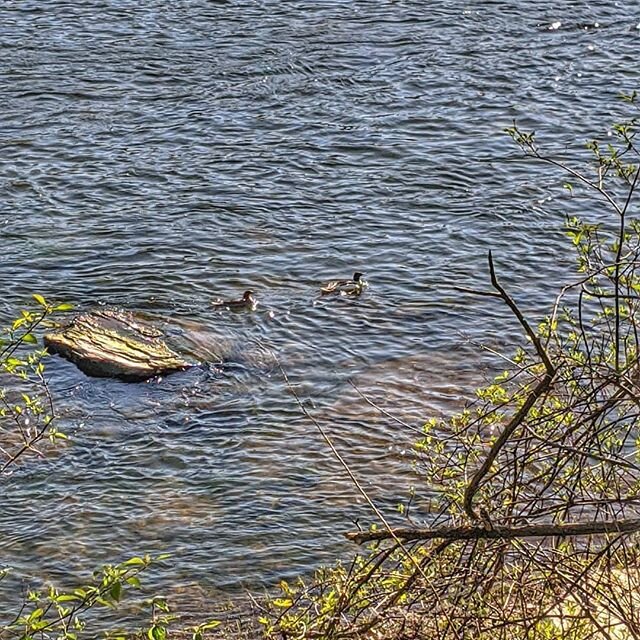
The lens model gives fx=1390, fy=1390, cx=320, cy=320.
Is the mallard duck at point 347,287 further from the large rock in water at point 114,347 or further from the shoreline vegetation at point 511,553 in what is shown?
the shoreline vegetation at point 511,553

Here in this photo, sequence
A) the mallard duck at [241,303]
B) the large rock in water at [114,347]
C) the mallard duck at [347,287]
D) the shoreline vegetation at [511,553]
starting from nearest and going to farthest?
the shoreline vegetation at [511,553]
the large rock in water at [114,347]
the mallard duck at [241,303]
the mallard duck at [347,287]

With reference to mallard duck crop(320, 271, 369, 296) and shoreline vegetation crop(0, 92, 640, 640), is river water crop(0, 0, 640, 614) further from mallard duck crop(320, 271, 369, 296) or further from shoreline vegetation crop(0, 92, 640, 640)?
shoreline vegetation crop(0, 92, 640, 640)

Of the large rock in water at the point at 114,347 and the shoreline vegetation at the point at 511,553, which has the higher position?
the shoreline vegetation at the point at 511,553

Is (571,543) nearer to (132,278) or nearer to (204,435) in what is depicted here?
(204,435)

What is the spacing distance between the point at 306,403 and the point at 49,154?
533cm

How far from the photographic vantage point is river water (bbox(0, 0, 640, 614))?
972cm

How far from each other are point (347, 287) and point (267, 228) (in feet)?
4.71

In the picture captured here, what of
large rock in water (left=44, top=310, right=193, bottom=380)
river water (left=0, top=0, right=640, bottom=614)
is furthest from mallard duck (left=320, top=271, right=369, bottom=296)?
large rock in water (left=44, top=310, right=193, bottom=380)

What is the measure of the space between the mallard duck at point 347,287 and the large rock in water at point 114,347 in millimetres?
1659

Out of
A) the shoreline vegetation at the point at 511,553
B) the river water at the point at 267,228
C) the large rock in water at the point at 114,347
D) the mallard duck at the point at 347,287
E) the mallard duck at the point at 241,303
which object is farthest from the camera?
the mallard duck at the point at 347,287

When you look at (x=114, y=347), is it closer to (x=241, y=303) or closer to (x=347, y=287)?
(x=241, y=303)

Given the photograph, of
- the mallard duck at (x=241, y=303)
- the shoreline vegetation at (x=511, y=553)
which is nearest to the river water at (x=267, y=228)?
the mallard duck at (x=241, y=303)

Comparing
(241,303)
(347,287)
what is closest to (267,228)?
(347,287)

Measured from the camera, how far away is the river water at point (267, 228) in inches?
383
